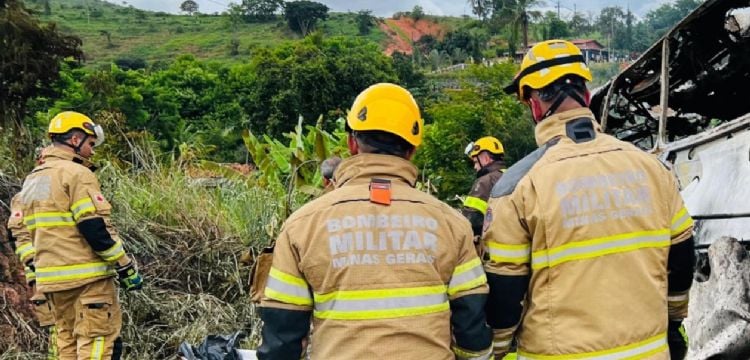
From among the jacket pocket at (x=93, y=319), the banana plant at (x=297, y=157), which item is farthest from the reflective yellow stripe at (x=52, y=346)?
the banana plant at (x=297, y=157)

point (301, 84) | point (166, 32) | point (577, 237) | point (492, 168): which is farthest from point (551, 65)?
point (166, 32)

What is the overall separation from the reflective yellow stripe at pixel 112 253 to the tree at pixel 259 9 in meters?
82.4

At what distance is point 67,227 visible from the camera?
404 centimetres

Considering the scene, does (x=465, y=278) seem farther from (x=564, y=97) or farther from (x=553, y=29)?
(x=553, y=29)

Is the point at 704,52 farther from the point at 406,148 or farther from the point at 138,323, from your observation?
the point at 138,323

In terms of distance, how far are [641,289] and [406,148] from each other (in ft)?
2.69

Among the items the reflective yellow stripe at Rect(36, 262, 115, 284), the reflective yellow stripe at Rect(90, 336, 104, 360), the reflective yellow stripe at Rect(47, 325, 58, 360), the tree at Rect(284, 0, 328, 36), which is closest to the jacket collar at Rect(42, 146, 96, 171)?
the reflective yellow stripe at Rect(36, 262, 115, 284)

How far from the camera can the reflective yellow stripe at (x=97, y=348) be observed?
4031 mm

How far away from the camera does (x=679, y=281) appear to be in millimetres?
2203

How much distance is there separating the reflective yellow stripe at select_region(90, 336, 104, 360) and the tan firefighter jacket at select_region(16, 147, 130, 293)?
36 cm

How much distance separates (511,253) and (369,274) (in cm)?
47

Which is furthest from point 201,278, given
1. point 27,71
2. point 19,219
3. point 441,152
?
point 441,152

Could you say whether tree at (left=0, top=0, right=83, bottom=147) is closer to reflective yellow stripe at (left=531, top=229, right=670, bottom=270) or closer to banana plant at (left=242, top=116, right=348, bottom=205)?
banana plant at (left=242, top=116, right=348, bottom=205)

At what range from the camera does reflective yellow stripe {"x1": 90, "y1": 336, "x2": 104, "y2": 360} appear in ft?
13.2
